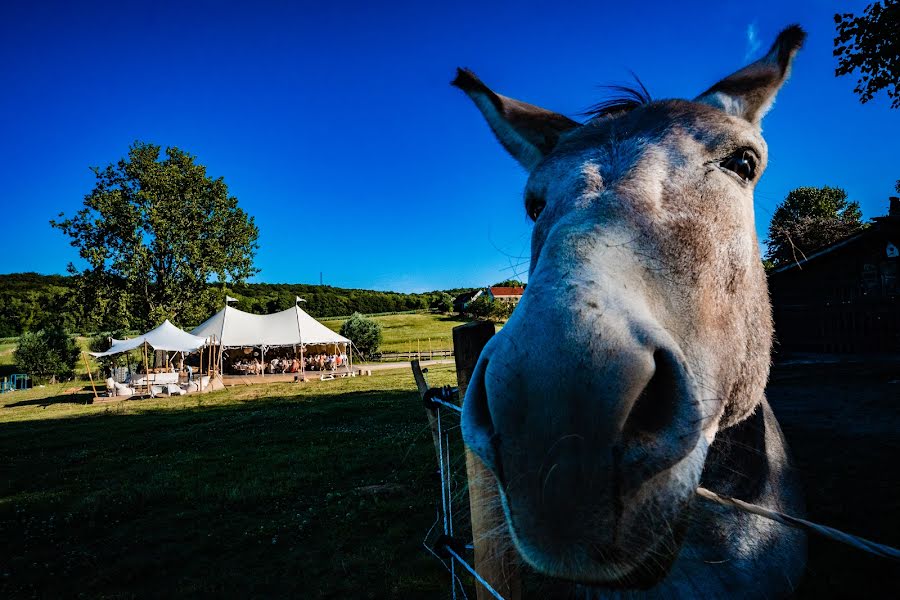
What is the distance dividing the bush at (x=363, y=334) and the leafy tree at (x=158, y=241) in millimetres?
12942

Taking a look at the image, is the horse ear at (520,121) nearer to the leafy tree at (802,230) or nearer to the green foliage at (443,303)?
the leafy tree at (802,230)

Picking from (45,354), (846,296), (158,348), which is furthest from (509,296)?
(45,354)

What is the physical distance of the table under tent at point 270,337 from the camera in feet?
99.7

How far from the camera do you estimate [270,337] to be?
31016 millimetres

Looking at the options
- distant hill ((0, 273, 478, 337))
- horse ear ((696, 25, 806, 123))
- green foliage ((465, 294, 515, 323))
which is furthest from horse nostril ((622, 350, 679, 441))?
distant hill ((0, 273, 478, 337))

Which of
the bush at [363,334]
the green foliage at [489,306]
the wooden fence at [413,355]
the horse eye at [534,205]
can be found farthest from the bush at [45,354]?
the horse eye at [534,205]

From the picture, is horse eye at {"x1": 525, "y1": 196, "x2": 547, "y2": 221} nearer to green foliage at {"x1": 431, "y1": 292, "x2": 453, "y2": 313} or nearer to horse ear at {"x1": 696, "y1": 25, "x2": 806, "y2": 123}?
horse ear at {"x1": 696, "y1": 25, "x2": 806, "y2": 123}

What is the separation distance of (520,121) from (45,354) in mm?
43986

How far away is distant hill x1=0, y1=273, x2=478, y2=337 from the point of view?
124ft

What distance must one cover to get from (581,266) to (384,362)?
144ft

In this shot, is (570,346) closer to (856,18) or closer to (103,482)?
(103,482)

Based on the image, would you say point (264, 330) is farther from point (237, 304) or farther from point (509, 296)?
point (237, 304)

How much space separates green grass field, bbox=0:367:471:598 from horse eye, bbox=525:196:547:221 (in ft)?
12.2

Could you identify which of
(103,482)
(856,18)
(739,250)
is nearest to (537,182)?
(739,250)
